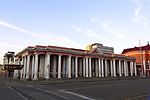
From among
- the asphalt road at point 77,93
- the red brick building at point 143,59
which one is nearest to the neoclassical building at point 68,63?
the red brick building at point 143,59

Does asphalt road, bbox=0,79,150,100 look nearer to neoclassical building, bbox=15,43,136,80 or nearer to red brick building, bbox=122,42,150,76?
neoclassical building, bbox=15,43,136,80

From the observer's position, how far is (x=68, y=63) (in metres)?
65.5

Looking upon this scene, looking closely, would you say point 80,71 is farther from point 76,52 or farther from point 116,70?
point 116,70

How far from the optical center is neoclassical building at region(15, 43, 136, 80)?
195 ft

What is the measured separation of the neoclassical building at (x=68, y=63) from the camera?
59531 millimetres

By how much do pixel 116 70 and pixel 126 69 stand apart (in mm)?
4448

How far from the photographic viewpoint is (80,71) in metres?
73.1

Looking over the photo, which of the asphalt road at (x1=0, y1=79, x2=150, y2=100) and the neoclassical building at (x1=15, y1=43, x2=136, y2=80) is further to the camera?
the neoclassical building at (x1=15, y1=43, x2=136, y2=80)

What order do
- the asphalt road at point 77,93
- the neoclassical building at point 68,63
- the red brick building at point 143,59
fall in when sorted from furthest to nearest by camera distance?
the red brick building at point 143,59
the neoclassical building at point 68,63
the asphalt road at point 77,93

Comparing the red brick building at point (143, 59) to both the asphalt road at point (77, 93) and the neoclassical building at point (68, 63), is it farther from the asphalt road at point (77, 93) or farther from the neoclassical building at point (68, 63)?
the asphalt road at point (77, 93)

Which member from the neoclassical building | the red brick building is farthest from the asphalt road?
the red brick building

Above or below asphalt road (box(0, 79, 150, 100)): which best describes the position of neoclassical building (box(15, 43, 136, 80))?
above

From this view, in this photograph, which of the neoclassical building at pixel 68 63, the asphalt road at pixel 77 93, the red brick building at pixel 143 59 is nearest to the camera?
the asphalt road at pixel 77 93

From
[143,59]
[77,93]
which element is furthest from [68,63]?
[143,59]
